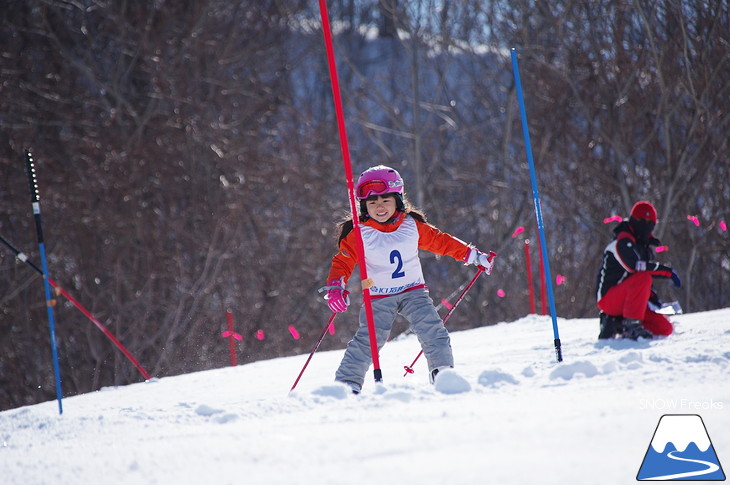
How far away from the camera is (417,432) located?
3.09 metres

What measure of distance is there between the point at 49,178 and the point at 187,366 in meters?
4.75

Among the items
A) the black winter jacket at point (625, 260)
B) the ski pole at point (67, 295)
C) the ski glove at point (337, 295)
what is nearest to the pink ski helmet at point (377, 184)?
the ski glove at point (337, 295)

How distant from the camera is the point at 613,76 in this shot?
53.1ft

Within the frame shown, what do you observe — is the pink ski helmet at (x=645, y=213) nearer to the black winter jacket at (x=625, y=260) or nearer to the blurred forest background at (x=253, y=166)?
the black winter jacket at (x=625, y=260)

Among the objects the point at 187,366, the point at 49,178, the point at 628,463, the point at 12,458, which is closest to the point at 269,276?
the point at 187,366

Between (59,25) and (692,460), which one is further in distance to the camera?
(59,25)

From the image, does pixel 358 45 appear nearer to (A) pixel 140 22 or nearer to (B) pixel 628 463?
(A) pixel 140 22

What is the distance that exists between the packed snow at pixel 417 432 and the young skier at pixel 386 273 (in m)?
0.56

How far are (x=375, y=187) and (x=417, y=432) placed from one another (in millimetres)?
2234

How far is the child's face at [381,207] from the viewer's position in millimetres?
5078

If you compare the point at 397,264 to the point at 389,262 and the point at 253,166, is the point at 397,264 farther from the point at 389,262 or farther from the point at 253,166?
the point at 253,166

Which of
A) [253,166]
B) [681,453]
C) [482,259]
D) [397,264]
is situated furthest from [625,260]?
A: [253,166]

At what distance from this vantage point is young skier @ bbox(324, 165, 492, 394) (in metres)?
4.85

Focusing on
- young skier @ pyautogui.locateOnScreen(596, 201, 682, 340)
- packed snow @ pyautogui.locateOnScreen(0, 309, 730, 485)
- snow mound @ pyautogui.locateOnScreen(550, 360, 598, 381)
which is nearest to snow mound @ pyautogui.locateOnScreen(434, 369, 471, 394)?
packed snow @ pyautogui.locateOnScreen(0, 309, 730, 485)
